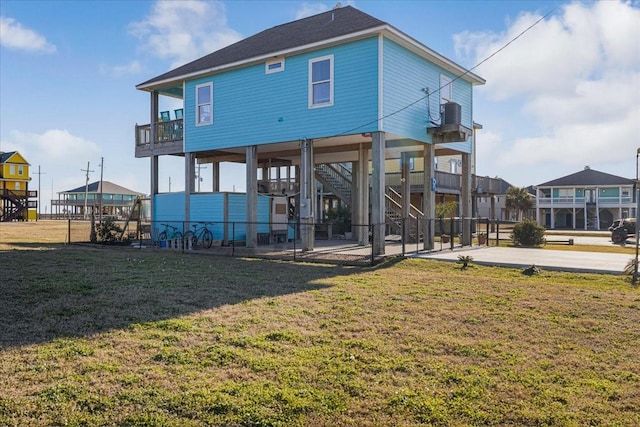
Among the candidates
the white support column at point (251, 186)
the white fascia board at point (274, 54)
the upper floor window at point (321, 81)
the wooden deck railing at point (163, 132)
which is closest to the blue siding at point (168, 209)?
the wooden deck railing at point (163, 132)

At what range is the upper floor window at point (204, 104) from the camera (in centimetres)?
1869

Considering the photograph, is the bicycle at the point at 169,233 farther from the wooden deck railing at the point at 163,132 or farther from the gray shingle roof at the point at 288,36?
the gray shingle roof at the point at 288,36

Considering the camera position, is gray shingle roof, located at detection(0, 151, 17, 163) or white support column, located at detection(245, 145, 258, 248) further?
gray shingle roof, located at detection(0, 151, 17, 163)

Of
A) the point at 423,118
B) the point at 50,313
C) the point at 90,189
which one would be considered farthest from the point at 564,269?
the point at 90,189

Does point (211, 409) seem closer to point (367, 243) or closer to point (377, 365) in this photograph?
point (377, 365)

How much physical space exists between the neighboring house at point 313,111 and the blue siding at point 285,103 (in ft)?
0.11

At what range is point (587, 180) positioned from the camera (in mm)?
54281

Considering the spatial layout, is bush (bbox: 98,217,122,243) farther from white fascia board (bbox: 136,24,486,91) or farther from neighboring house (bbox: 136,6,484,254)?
white fascia board (bbox: 136,24,486,91)

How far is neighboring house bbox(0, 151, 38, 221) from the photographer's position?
2489 inches

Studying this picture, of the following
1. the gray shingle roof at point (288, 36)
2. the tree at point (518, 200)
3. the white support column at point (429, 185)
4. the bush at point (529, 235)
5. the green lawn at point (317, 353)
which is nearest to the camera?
the green lawn at point (317, 353)

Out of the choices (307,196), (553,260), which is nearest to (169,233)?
(307,196)

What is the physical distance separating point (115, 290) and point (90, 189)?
9260 cm

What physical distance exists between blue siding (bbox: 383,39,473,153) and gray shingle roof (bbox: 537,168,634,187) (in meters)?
42.1

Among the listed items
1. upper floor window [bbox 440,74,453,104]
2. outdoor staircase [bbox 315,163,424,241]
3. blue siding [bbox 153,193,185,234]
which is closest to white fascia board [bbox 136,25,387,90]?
blue siding [bbox 153,193,185,234]
